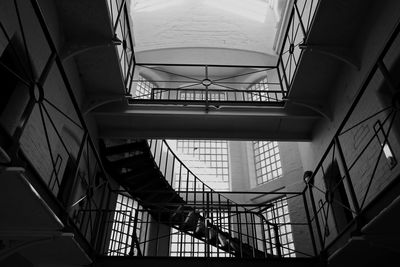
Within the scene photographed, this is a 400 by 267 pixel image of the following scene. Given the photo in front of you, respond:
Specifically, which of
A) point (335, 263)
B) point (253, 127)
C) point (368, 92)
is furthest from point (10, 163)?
point (253, 127)

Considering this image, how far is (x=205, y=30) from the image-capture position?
12.8 meters

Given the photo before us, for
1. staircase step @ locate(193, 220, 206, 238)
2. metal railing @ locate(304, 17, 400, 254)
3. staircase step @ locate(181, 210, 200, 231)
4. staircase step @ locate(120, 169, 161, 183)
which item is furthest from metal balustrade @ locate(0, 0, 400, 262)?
staircase step @ locate(193, 220, 206, 238)

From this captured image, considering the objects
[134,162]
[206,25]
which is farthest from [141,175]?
[206,25]

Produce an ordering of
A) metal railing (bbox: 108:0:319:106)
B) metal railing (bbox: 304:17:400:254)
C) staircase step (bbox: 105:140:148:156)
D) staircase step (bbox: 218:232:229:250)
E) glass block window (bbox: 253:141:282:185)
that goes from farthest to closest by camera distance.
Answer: glass block window (bbox: 253:141:282:185) < staircase step (bbox: 218:232:229:250) < staircase step (bbox: 105:140:148:156) < metal railing (bbox: 108:0:319:106) < metal railing (bbox: 304:17:400:254)

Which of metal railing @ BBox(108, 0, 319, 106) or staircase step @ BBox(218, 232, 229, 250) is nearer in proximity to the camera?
metal railing @ BBox(108, 0, 319, 106)

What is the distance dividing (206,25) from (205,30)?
8.2 inches

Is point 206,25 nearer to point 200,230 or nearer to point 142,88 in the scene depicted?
point 142,88

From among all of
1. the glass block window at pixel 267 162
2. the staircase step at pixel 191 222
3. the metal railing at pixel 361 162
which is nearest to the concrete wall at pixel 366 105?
the metal railing at pixel 361 162

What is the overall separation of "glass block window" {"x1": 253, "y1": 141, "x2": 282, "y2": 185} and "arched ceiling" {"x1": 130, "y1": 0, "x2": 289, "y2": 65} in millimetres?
3153

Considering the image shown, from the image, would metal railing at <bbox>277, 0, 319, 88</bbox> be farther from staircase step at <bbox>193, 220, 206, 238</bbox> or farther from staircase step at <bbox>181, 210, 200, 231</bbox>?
staircase step at <bbox>193, 220, 206, 238</bbox>

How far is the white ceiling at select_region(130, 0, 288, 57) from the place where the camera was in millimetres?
12336

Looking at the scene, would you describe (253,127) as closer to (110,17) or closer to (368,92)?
(368,92)

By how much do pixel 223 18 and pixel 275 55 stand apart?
2.48m

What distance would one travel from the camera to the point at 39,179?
117 inches
